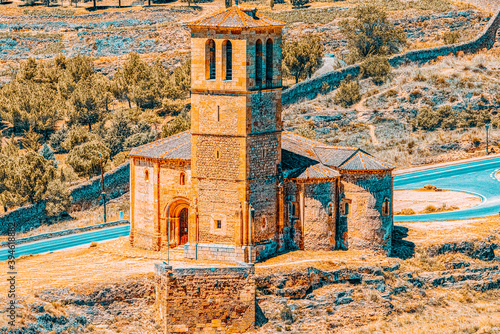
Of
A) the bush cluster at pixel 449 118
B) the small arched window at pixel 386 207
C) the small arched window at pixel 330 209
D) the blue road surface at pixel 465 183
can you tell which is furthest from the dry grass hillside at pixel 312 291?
the bush cluster at pixel 449 118

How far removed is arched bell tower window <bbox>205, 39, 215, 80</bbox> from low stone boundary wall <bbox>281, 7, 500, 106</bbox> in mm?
38487

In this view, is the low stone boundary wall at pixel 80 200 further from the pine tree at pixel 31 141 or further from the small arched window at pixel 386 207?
the small arched window at pixel 386 207

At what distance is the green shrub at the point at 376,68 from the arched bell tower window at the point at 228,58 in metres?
44.6

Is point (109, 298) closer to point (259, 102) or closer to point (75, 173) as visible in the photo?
point (259, 102)

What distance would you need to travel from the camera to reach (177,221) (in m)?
49.1

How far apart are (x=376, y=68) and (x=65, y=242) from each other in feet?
138

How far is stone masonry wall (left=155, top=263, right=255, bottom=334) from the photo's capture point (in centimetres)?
4244

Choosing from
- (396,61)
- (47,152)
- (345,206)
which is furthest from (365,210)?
(396,61)

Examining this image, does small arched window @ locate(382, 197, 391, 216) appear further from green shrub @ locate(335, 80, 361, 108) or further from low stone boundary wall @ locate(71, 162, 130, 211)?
green shrub @ locate(335, 80, 361, 108)

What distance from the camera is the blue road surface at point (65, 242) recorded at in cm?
5541

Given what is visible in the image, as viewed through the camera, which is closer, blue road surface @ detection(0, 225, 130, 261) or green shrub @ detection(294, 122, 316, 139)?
blue road surface @ detection(0, 225, 130, 261)

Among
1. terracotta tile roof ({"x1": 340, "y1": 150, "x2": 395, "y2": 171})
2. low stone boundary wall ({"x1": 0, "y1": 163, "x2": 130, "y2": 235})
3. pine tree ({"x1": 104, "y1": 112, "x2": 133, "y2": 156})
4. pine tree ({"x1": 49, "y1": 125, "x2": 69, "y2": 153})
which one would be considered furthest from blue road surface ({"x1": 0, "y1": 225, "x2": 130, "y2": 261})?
pine tree ({"x1": 49, "y1": 125, "x2": 69, "y2": 153})

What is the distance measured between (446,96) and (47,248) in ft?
144

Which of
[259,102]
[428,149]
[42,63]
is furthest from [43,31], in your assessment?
[259,102]
